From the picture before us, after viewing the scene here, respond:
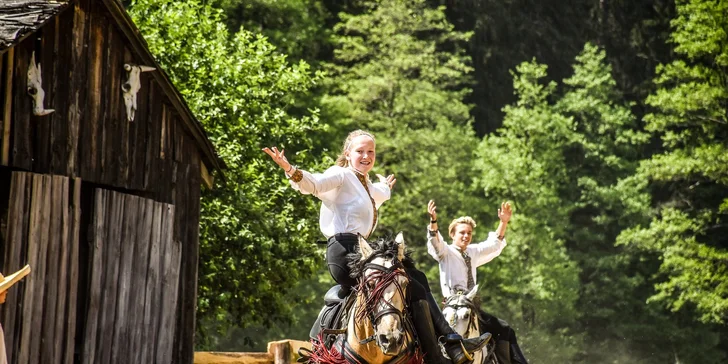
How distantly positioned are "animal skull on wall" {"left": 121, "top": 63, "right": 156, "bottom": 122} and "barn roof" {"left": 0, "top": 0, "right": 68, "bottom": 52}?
5.54 feet

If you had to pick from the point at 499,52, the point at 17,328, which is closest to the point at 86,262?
the point at 17,328

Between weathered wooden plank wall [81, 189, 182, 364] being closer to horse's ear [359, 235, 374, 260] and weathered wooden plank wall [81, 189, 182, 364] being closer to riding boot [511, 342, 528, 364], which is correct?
riding boot [511, 342, 528, 364]

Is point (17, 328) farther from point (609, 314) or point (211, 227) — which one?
point (609, 314)

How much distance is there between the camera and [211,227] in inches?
1012

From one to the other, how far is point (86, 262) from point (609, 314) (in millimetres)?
40677

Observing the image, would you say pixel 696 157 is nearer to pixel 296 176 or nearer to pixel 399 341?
pixel 296 176

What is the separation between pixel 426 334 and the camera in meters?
11.1

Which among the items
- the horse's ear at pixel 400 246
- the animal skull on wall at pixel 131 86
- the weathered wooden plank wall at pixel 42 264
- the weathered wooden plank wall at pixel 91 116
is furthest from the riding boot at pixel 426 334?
the animal skull on wall at pixel 131 86

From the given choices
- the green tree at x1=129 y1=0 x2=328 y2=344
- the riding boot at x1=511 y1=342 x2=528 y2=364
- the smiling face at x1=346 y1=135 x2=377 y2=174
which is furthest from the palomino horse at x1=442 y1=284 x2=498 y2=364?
the green tree at x1=129 y1=0 x2=328 y2=344

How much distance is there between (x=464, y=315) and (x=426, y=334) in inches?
184

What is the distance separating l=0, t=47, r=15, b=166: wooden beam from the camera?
13.9 m

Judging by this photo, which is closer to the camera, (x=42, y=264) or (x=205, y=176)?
(x=42, y=264)

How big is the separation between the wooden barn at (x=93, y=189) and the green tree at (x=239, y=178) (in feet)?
26.3

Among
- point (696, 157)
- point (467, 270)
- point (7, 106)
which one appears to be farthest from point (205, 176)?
point (696, 157)
